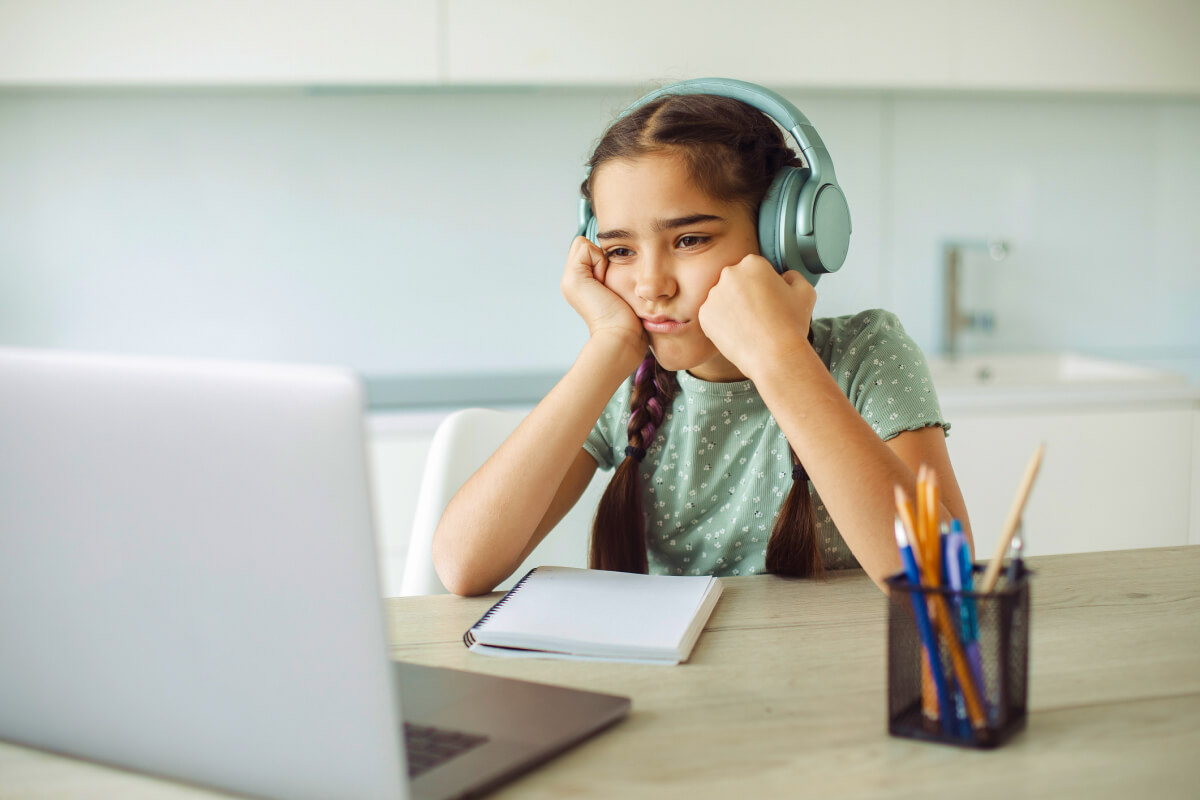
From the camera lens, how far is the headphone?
3.46 ft

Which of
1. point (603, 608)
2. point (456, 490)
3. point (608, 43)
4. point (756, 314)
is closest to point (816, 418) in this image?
point (756, 314)

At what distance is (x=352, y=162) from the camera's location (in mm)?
2475

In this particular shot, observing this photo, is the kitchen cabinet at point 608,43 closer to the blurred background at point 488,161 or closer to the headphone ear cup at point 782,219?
the blurred background at point 488,161

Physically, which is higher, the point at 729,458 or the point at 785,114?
the point at 785,114

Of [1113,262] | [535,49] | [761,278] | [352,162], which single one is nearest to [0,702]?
[761,278]

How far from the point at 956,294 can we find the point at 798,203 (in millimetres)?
1778

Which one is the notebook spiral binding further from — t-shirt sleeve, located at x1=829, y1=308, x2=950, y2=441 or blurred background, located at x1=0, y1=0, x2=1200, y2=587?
blurred background, located at x1=0, y1=0, x2=1200, y2=587

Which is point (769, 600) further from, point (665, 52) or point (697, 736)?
point (665, 52)

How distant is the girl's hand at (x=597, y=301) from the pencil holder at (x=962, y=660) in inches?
21.4

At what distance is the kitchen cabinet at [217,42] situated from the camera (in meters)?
2.06

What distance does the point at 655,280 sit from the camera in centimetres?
108

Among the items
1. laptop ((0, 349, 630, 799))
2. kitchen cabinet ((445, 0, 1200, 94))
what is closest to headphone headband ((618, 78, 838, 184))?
laptop ((0, 349, 630, 799))

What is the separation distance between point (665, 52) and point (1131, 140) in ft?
4.57

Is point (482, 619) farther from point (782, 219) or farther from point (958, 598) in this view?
point (782, 219)
